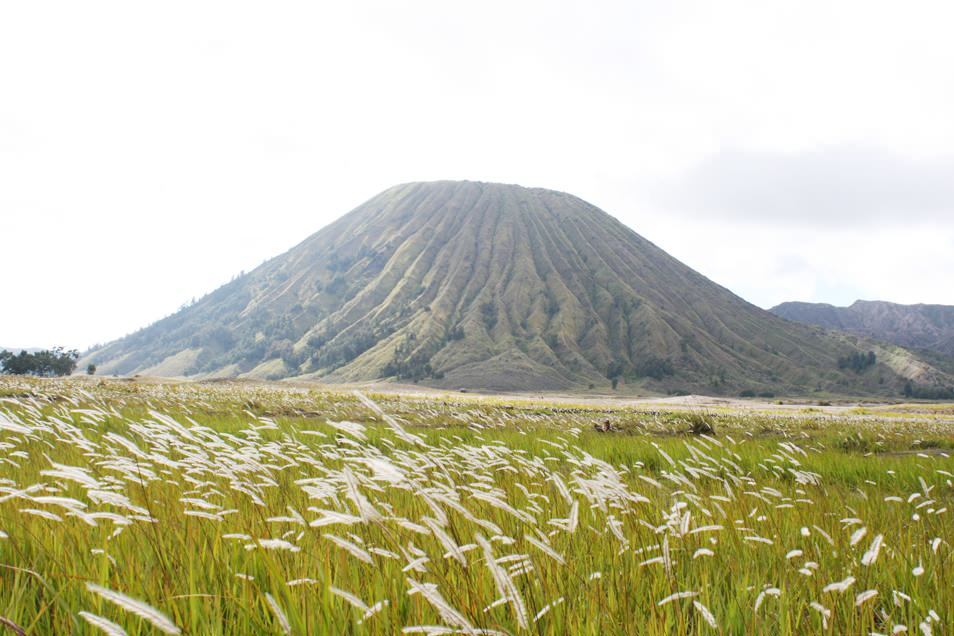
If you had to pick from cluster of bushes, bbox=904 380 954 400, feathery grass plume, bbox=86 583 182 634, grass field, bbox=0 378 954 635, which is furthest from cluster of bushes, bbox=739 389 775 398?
feathery grass plume, bbox=86 583 182 634

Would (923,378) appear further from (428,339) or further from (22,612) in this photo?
(22,612)

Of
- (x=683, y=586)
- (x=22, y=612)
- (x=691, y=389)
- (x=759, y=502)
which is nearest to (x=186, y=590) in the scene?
(x=22, y=612)

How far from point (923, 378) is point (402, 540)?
232 meters

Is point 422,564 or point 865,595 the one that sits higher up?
point 865,595

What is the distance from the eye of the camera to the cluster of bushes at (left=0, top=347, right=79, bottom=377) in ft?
332

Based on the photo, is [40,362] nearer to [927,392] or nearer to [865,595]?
[865,595]

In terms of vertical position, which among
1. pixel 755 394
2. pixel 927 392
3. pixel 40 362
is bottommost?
pixel 927 392

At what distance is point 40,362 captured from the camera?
112000 mm

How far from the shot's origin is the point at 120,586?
253cm

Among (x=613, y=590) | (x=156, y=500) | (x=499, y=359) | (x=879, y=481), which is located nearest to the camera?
(x=613, y=590)

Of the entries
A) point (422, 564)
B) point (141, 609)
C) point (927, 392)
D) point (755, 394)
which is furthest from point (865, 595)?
point (927, 392)

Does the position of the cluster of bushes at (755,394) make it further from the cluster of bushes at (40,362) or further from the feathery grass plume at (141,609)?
the feathery grass plume at (141,609)

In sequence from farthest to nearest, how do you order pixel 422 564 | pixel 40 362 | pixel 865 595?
pixel 40 362 < pixel 422 564 < pixel 865 595

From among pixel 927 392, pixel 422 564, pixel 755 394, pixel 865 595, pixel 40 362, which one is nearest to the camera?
pixel 865 595
